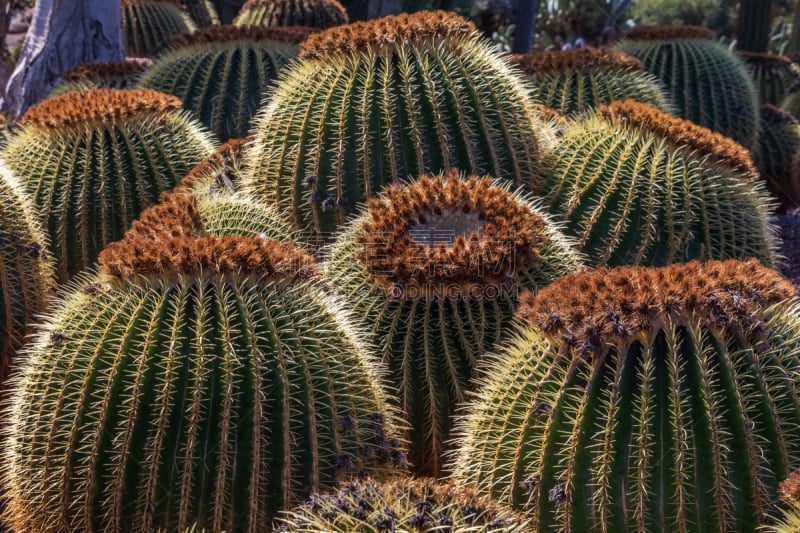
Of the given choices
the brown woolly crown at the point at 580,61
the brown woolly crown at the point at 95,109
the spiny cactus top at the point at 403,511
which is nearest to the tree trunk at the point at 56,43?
the brown woolly crown at the point at 95,109

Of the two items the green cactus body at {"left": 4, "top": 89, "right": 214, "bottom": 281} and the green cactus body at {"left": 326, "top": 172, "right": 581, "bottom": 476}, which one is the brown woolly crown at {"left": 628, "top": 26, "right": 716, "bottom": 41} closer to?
the green cactus body at {"left": 4, "top": 89, "right": 214, "bottom": 281}

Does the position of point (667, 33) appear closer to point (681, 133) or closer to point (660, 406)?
point (681, 133)

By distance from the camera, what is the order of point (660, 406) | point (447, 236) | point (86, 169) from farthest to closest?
point (86, 169), point (447, 236), point (660, 406)

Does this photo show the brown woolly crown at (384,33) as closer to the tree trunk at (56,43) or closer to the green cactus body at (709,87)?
the tree trunk at (56,43)

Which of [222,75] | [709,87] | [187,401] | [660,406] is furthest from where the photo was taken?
[709,87]

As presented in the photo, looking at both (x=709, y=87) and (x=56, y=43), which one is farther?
(x=709, y=87)

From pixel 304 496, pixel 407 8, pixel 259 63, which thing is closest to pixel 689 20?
pixel 407 8

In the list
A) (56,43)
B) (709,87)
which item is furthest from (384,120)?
(709,87)

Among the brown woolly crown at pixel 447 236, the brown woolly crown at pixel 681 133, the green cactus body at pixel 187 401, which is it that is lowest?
the green cactus body at pixel 187 401
